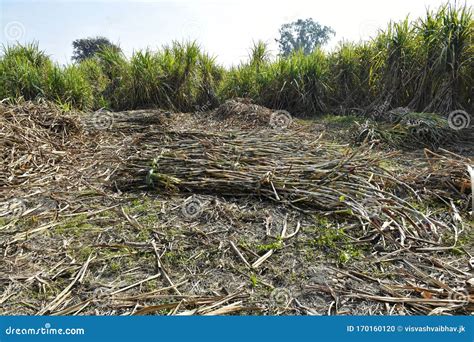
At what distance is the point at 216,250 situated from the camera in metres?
1.59

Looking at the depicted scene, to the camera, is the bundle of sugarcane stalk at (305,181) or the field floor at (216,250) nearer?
the field floor at (216,250)

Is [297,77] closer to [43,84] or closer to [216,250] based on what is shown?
[43,84]

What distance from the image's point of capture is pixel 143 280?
140 centimetres

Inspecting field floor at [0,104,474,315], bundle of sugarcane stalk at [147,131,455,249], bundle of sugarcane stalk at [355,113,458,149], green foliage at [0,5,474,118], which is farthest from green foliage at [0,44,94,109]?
bundle of sugarcane stalk at [355,113,458,149]

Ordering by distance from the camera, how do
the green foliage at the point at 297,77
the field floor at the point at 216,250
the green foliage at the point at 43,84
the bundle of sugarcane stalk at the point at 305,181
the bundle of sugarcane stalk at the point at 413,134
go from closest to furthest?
the field floor at the point at 216,250, the bundle of sugarcane stalk at the point at 305,181, the bundle of sugarcane stalk at the point at 413,134, the green foliage at the point at 297,77, the green foliage at the point at 43,84

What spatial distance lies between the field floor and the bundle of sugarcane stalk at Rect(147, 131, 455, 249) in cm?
2

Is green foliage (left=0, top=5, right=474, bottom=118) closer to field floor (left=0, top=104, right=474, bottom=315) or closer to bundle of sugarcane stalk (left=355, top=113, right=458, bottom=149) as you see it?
bundle of sugarcane stalk (left=355, top=113, right=458, bottom=149)

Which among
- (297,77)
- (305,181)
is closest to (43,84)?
(297,77)

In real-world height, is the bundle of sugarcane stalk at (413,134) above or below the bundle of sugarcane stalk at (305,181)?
above

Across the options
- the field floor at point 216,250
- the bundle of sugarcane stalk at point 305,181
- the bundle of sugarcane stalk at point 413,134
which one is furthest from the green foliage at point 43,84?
the bundle of sugarcane stalk at point 413,134

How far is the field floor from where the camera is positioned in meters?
1.29

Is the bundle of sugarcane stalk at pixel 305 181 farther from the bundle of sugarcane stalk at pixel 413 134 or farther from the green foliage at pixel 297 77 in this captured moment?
the green foliage at pixel 297 77

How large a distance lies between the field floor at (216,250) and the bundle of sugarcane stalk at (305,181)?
0.02 meters

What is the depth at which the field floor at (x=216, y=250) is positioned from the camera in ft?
4.23
